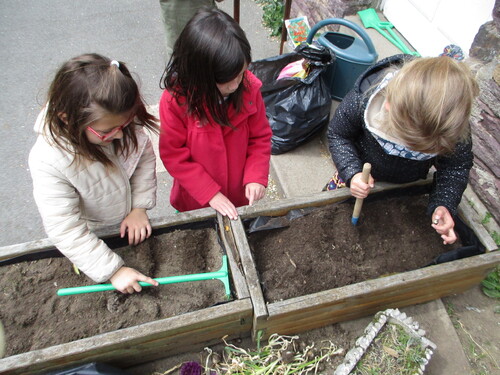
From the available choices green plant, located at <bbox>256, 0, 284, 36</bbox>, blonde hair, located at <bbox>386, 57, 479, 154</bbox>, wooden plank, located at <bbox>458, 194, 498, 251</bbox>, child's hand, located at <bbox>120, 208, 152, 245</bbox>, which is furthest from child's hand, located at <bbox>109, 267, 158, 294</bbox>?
green plant, located at <bbox>256, 0, 284, 36</bbox>

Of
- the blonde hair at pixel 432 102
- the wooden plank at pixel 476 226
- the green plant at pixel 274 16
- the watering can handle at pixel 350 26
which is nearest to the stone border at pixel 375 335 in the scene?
the wooden plank at pixel 476 226

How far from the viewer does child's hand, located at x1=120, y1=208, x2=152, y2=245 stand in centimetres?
167

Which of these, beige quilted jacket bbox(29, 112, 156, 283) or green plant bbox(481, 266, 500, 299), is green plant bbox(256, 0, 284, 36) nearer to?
beige quilted jacket bbox(29, 112, 156, 283)

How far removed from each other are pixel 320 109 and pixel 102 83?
191cm

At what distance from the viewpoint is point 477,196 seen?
2525mm

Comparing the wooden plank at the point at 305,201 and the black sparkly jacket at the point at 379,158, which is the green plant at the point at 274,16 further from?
the wooden plank at the point at 305,201

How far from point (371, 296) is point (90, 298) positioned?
3.86 ft

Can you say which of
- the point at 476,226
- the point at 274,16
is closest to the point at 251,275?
the point at 476,226

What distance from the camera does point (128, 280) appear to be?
151 cm

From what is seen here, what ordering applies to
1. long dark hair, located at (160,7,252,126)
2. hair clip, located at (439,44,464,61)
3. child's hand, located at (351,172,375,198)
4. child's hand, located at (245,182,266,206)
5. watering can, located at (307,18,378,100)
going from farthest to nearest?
watering can, located at (307,18,378,100) → hair clip, located at (439,44,464,61) → child's hand, located at (245,182,266,206) → child's hand, located at (351,172,375,198) → long dark hair, located at (160,7,252,126)

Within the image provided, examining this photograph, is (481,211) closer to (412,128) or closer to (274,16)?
(412,128)

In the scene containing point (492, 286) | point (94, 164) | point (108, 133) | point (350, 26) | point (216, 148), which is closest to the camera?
point (108, 133)

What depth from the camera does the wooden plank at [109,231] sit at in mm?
1584

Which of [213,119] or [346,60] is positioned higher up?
[213,119]
